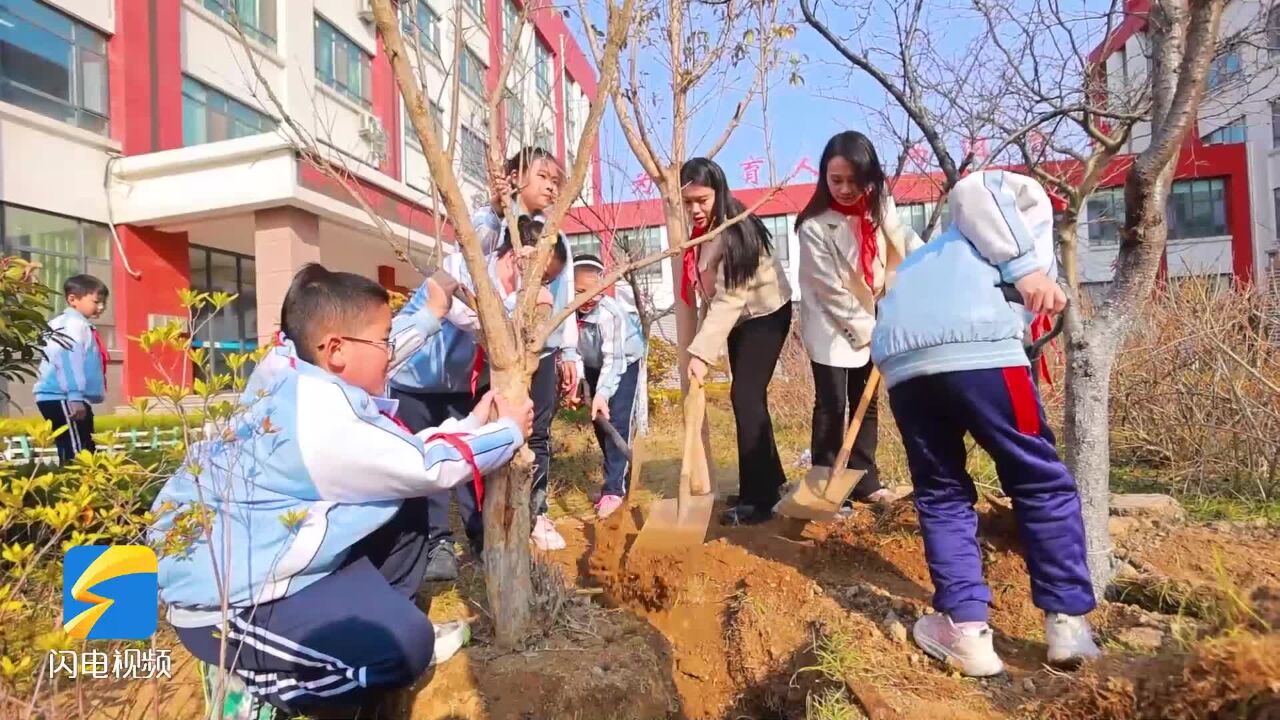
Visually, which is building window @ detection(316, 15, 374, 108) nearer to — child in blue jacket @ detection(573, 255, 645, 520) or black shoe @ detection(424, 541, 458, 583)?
child in blue jacket @ detection(573, 255, 645, 520)

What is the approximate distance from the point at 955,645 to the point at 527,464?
1149 mm

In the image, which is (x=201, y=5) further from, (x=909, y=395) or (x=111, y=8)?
(x=909, y=395)

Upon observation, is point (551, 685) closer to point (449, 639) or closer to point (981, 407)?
point (449, 639)

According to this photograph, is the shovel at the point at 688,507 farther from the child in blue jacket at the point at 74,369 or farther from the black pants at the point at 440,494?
the child in blue jacket at the point at 74,369

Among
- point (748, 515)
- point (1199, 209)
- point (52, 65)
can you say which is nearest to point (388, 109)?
point (52, 65)

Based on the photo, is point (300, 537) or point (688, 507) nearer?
point (300, 537)

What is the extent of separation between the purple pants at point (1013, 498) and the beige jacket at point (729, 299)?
1.04m

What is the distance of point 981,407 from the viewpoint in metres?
1.60

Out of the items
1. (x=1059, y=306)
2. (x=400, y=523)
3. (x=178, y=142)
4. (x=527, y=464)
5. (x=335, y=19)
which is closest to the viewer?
(x=1059, y=306)

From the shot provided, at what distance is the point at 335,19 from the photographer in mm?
12312

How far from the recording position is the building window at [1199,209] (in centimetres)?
2070

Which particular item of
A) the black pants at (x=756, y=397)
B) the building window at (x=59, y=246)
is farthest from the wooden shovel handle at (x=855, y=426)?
the building window at (x=59, y=246)

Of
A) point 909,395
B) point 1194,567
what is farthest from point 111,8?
point 1194,567

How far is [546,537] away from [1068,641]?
1.93m
